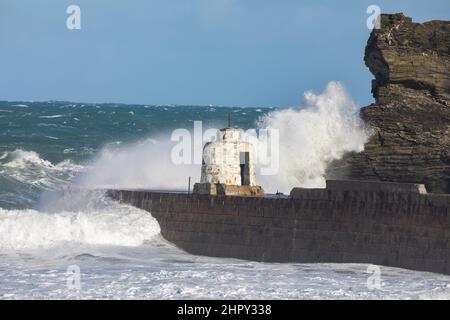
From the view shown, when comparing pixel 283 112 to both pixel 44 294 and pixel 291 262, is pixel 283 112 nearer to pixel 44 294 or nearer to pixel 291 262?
pixel 291 262

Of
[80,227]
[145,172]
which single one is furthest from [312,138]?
[80,227]

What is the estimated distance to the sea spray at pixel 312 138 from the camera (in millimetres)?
23359

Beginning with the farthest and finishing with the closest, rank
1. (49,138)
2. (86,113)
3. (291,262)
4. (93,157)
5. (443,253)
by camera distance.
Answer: (86,113)
(49,138)
(93,157)
(291,262)
(443,253)

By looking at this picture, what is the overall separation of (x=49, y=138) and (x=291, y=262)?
73.8ft

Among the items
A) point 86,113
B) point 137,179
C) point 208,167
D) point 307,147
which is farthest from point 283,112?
point 86,113

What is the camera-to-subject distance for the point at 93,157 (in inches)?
1358

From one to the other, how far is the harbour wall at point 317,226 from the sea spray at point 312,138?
4962mm

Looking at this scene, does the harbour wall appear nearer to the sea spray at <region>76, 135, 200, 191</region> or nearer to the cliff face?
the sea spray at <region>76, 135, 200, 191</region>

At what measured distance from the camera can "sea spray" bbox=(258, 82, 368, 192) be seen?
23.4m

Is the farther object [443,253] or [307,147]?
[307,147]

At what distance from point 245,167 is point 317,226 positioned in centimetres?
245

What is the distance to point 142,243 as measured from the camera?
18797 mm

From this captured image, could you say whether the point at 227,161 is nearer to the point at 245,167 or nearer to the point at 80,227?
the point at 245,167
